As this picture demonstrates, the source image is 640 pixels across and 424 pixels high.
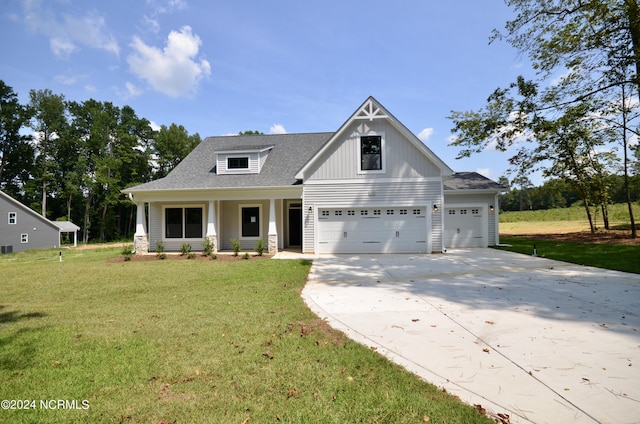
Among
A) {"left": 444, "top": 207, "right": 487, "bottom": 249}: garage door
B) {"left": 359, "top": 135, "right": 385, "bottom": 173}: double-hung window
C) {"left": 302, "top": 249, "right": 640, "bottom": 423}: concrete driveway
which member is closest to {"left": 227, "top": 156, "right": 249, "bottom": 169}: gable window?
{"left": 359, "top": 135, "right": 385, "bottom": 173}: double-hung window

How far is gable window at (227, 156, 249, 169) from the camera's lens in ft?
53.9

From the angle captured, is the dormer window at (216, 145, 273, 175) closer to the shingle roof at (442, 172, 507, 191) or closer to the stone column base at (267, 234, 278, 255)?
the stone column base at (267, 234, 278, 255)

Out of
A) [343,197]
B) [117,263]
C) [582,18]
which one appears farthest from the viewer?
[343,197]

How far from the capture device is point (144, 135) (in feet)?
140

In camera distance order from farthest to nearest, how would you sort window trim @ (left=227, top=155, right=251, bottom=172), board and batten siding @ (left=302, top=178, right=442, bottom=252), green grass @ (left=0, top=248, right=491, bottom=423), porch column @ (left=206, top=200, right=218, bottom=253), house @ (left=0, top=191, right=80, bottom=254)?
house @ (left=0, top=191, right=80, bottom=254)
window trim @ (left=227, top=155, right=251, bottom=172)
porch column @ (left=206, top=200, right=218, bottom=253)
board and batten siding @ (left=302, top=178, right=442, bottom=252)
green grass @ (left=0, top=248, right=491, bottom=423)

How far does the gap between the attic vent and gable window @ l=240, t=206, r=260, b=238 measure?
23.1ft

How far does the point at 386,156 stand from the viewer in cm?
1399

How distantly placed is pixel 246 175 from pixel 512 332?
46.0 ft

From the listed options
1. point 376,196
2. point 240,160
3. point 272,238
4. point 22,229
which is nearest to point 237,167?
point 240,160

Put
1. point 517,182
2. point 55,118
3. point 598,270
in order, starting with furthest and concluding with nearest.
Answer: point 55,118, point 517,182, point 598,270

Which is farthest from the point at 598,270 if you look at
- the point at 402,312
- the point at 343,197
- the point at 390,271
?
the point at 343,197

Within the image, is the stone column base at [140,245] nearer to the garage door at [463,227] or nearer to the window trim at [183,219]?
the window trim at [183,219]

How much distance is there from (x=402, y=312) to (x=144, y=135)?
4748 centimetres

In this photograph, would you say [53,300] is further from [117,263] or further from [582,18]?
[582,18]
